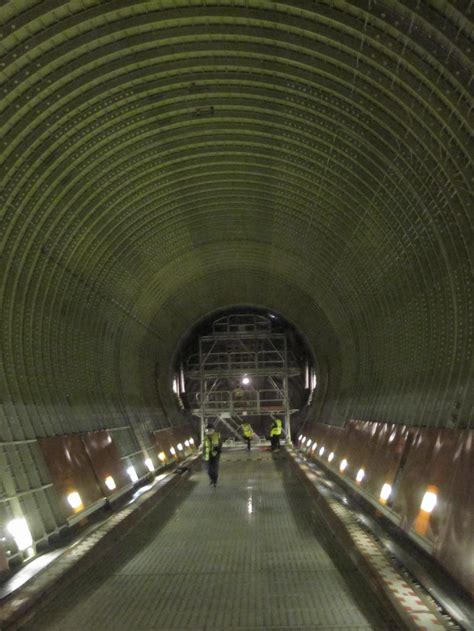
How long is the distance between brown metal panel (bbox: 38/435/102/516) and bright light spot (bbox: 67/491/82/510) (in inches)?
2.6

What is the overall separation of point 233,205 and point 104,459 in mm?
6518

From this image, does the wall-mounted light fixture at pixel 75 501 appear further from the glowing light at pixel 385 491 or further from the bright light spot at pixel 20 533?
the glowing light at pixel 385 491

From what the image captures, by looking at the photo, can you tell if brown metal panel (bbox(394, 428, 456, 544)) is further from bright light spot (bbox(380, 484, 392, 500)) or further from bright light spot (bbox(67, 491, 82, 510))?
bright light spot (bbox(67, 491, 82, 510))

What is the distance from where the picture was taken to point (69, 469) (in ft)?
35.0

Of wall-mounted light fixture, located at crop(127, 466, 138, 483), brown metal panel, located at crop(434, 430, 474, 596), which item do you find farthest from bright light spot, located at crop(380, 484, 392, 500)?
wall-mounted light fixture, located at crop(127, 466, 138, 483)

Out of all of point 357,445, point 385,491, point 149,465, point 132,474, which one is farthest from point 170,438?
point 385,491

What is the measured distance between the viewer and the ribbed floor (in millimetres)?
5875

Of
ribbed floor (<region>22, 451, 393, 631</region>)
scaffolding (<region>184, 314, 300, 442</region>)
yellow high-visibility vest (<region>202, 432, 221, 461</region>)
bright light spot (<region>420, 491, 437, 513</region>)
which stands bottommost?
ribbed floor (<region>22, 451, 393, 631</region>)

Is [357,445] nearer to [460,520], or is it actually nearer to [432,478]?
[432,478]

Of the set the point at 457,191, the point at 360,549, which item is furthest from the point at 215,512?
the point at 457,191

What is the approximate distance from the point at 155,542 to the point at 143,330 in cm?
1113

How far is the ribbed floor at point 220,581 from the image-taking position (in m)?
5.88

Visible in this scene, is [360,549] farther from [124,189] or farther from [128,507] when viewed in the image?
[124,189]

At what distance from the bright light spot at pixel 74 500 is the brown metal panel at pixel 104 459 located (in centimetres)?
141
